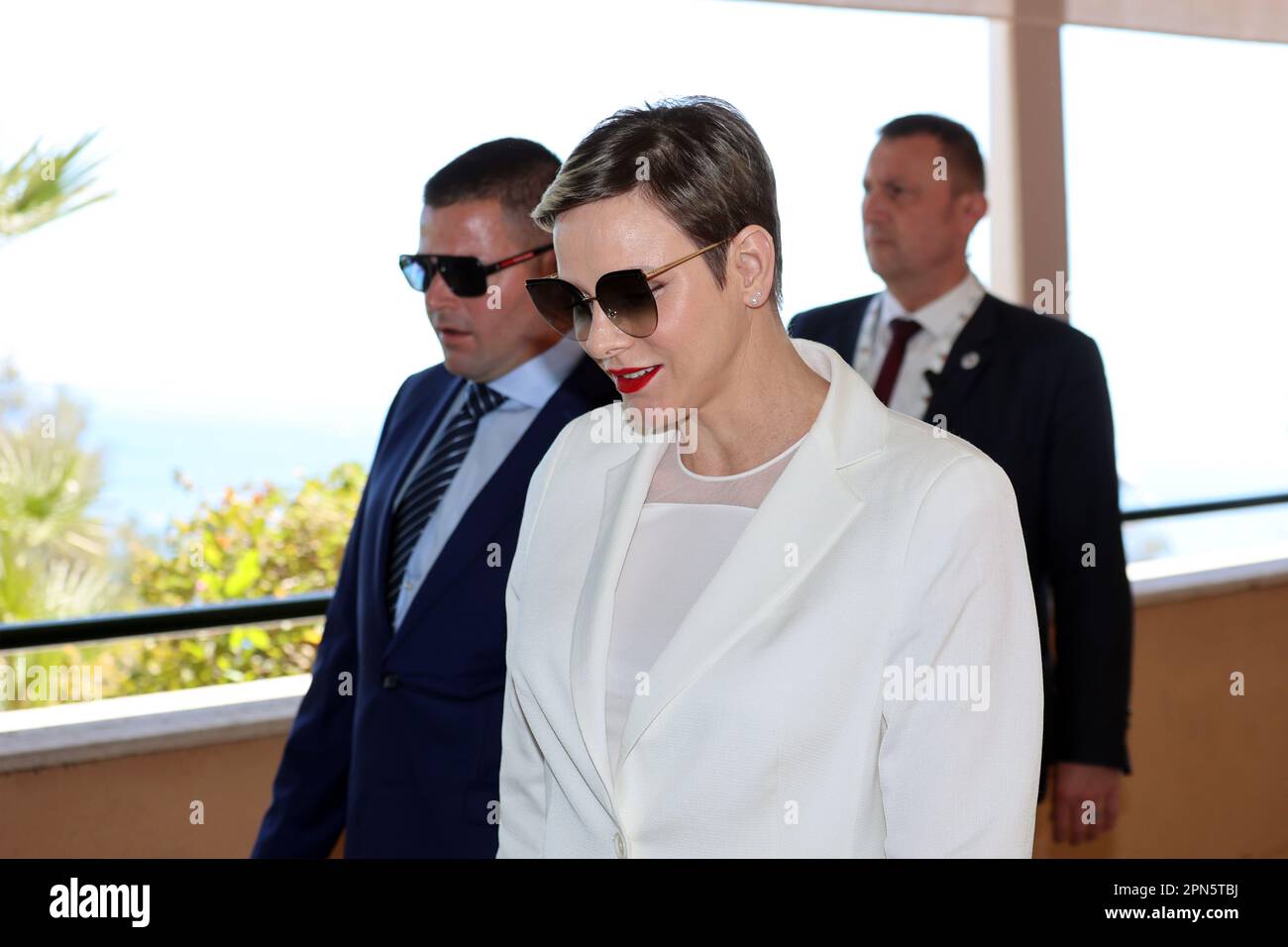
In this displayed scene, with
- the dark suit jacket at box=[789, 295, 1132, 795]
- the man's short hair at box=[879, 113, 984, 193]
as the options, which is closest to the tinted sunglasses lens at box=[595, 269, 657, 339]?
the dark suit jacket at box=[789, 295, 1132, 795]

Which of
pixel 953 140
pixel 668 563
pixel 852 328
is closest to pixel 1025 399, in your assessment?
pixel 852 328

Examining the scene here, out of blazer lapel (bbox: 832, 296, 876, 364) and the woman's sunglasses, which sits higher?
blazer lapel (bbox: 832, 296, 876, 364)

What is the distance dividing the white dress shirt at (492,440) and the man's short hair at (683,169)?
0.77 meters

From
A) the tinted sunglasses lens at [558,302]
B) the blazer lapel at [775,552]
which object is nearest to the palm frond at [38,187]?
the tinted sunglasses lens at [558,302]

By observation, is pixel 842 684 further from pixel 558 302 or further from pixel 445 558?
pixel 445 558

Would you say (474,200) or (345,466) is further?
(345,466)

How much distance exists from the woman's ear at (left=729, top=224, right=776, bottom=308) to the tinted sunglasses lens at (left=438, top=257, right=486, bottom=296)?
820 mm

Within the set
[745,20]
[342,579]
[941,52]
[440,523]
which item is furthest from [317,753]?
[745,20]

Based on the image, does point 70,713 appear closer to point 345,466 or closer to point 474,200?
point 474,200

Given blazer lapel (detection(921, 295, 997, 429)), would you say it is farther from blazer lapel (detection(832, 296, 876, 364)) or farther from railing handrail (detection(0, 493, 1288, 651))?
railing handrail (detection(0, 493, 1288, 651))

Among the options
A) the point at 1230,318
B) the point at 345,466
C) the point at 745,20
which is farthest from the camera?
the point at 1230,318

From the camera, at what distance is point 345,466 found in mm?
8852

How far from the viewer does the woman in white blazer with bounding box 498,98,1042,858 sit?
1.34 meters
